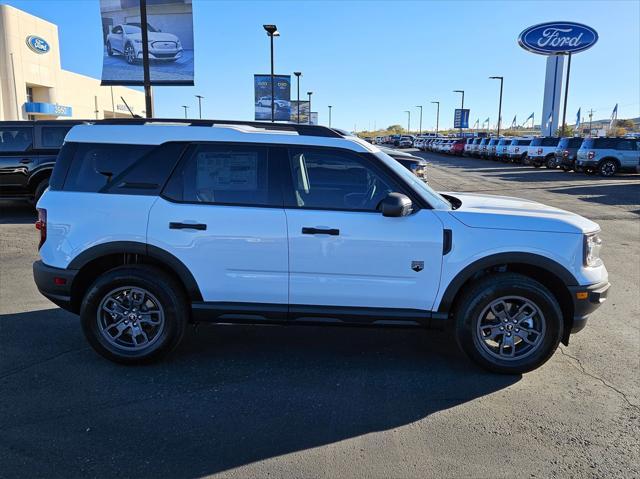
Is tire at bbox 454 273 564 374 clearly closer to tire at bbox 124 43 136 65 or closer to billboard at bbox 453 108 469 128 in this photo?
tire at bbox 124 43 136 65

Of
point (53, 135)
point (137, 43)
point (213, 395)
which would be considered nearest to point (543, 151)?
point (137, 43)

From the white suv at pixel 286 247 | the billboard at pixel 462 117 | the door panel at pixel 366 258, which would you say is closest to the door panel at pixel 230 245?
the white suv at pixel 286 247

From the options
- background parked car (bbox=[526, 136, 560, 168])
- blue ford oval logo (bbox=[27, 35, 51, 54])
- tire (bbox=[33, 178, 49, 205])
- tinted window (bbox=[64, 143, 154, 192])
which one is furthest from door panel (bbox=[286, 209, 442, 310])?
blue ford oval logo (bbox=[27, 35, 51, 54])

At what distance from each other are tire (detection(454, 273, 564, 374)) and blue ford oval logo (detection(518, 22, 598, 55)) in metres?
47.9

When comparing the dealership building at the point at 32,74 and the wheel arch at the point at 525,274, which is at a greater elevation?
the dealership building at the point at 32,74

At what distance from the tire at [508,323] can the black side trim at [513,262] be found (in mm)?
135

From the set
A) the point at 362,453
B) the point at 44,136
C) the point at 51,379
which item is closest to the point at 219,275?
the point at 51,379

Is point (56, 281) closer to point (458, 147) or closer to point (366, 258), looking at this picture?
point (366, 258)

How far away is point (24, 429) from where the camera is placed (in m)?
3.37

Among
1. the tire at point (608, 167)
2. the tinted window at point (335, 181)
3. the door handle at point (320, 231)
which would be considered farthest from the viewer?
the tire at point (608, 167)

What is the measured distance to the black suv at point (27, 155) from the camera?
11109 mm

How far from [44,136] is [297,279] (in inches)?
377

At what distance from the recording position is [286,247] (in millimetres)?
4074

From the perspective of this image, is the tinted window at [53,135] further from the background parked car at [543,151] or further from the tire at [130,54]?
the background parked car at [543,151]
